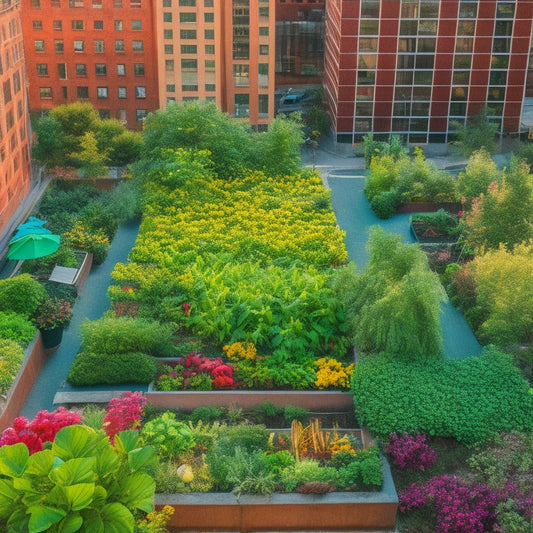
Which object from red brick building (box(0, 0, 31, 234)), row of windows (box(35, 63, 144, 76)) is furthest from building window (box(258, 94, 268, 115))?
red brick building (box(0, 0, 31, 234))

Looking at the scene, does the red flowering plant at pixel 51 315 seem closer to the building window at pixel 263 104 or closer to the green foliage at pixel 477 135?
the green foliage at pixel 477 135

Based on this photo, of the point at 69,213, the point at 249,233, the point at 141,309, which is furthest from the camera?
the point at 69,213

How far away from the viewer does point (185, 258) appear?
121 feet

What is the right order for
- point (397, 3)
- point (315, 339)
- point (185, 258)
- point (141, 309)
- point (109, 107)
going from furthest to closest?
point (109, 107)
point (397, 3)
point (185, 258)
point (141, 309)
point (315, 339)

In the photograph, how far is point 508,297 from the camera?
29.1m

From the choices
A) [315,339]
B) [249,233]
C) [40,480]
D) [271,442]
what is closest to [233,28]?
[249,233]

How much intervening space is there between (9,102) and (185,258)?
50.0 feet

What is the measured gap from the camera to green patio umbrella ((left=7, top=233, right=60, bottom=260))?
35250 millimetres

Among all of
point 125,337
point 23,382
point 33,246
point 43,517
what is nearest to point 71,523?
point 43,517

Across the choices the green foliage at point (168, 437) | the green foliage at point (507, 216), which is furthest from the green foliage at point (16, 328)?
the green foliage at point (507, 216)

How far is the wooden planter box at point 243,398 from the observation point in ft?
91.8

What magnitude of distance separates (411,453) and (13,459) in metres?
12.2

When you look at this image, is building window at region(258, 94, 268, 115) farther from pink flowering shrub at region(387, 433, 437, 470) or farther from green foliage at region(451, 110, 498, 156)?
pink flowering shrub at region(387, 433, 437, 470)

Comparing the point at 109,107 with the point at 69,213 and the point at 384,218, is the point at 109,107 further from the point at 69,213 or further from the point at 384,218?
the point at 384,218
